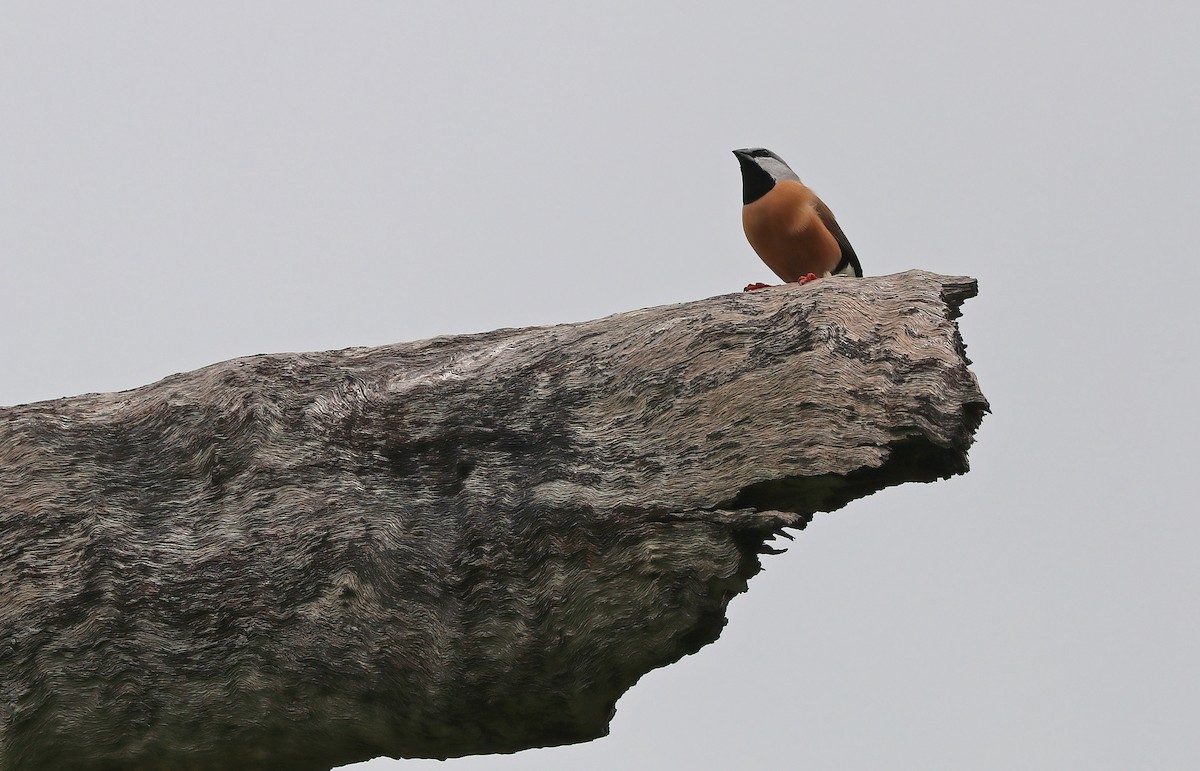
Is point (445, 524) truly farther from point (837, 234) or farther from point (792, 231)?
point (837, 234)

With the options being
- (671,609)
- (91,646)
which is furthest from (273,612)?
(671,609)

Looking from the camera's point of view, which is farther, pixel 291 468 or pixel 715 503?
pixel 291 468

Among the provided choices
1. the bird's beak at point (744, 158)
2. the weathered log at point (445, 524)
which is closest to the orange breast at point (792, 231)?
the bird's beak at point (744, 158)

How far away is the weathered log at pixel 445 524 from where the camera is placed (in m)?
3.69

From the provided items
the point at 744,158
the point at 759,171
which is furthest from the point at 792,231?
the point at 744,158

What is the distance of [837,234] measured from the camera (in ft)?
19.6

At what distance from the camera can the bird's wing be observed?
594cm

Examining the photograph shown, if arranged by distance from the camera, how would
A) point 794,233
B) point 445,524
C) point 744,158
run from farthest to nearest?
point 744,158, point 794,233, point 445,524

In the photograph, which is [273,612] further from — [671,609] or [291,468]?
[671,609]

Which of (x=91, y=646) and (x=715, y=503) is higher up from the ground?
(x=715, y=503)

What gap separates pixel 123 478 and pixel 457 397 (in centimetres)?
125

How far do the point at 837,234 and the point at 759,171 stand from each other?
2.14 feet

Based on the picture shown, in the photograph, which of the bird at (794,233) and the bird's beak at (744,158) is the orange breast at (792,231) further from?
the bird's beak at (744,158)

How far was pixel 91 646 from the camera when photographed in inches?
157
